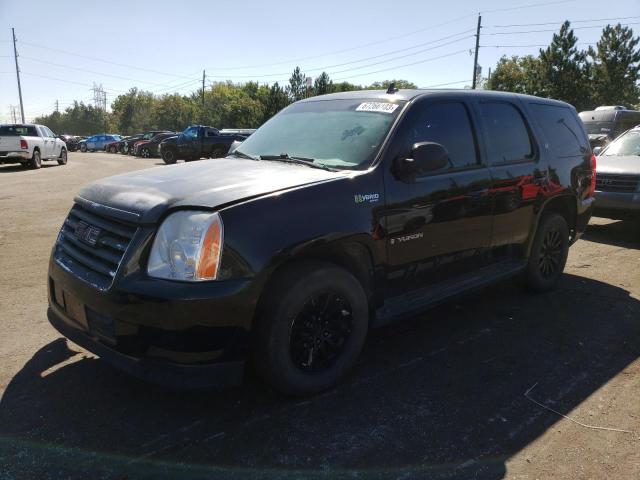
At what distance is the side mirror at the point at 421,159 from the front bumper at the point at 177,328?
1405 millimetres

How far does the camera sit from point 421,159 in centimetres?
332

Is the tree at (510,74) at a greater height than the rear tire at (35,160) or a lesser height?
greater

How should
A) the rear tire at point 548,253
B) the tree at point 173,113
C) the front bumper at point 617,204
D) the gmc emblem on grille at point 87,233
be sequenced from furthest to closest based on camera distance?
1. the tree at point 173,113
2. the front bumper at point 617,204
3. the rear tire at point 548,253
4. the gmc emblem on grille at point 87,233

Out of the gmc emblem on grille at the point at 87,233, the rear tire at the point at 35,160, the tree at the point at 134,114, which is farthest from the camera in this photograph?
the tree at the point at 134,114

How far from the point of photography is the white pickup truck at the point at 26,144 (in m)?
18.5

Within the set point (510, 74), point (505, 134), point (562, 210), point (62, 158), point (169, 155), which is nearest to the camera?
point (505, 134)

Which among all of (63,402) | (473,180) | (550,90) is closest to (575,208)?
(473,180)

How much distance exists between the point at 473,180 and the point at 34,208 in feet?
29.8

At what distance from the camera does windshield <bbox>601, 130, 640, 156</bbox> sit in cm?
882

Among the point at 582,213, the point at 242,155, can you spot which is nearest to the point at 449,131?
the point at 242,155

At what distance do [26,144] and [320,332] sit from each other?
19.5m

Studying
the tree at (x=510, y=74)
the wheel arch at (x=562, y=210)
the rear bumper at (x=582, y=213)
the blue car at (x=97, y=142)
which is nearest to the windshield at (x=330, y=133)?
the wheel arch at (x=562, y=210)

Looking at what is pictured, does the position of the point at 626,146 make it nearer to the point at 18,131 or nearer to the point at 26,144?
the point at 26,144

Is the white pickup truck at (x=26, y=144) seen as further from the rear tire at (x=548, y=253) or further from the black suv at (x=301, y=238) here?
the rear tire at (x=548, y=253)
